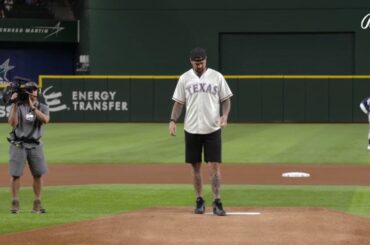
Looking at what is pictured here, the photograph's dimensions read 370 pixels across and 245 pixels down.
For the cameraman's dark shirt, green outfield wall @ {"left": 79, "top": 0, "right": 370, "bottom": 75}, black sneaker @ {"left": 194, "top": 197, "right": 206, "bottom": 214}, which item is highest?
green outfield wall @ {"left": 79, "top": 0, "right": 370, "bottom": 75}

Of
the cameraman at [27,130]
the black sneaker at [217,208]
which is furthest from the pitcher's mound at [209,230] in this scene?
the cameraman at [27,130]

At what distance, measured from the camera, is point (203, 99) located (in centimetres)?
1055

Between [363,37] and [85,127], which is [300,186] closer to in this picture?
[85,127]

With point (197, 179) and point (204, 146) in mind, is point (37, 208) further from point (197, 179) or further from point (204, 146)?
point (204, 146)

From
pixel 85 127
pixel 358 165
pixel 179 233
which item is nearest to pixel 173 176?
pixel 358 165

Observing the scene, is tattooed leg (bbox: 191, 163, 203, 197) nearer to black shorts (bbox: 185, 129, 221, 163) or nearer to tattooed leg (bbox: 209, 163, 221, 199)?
black shorts (bbox: 185, 129, 221, 163)

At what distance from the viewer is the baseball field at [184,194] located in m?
9.12

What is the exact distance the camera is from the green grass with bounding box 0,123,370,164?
20856 millimetres

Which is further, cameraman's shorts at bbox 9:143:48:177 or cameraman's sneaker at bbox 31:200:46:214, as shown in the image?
cameraman's sneaker at bbox 31:200:46:214

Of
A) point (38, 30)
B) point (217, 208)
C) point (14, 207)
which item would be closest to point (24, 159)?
point (14, 207)

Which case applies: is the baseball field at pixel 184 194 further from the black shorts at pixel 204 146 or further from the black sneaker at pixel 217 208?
the black shorts at pixel 204 146

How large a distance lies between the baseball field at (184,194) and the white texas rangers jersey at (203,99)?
3.54 ft

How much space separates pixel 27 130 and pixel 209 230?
3126mm
